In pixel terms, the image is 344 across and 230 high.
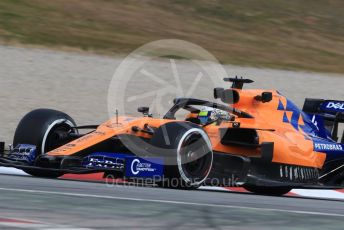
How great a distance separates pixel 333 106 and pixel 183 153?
3072mm

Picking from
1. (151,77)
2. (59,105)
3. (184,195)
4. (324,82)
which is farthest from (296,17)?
(184,195)

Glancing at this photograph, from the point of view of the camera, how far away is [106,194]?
23.3ft

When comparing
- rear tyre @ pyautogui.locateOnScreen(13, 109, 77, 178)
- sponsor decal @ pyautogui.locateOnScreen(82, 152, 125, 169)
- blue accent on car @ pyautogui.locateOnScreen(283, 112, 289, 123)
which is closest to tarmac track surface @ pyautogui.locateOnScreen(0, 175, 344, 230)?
sponsor decal @ pyautogui.locateOnScreen(82, 152, 125, 169)

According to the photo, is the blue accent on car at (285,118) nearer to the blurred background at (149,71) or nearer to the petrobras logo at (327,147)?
the petrobras logo at (327,147)

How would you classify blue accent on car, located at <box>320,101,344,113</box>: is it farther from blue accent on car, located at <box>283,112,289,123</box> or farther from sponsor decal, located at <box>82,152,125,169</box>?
sponsor decal, located at <box>82,152,125,169</box>

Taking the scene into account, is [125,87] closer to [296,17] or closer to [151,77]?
[151,77]

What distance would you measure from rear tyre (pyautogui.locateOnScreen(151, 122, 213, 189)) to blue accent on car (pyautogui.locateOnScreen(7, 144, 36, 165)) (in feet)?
5.36

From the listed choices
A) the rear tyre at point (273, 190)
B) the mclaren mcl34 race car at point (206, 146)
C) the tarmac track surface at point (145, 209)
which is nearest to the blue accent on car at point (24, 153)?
the mclaren mcl34 race car at point (206, 146)

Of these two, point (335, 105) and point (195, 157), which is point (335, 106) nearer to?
point (335, 105)

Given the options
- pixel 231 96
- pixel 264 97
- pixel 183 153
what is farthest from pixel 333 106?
pixel 183 153

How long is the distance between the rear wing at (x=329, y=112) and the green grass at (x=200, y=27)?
9.83 m

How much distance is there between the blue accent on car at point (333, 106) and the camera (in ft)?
34.4

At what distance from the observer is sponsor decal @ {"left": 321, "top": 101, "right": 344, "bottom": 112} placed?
1049 cm

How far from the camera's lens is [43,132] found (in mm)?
9336
